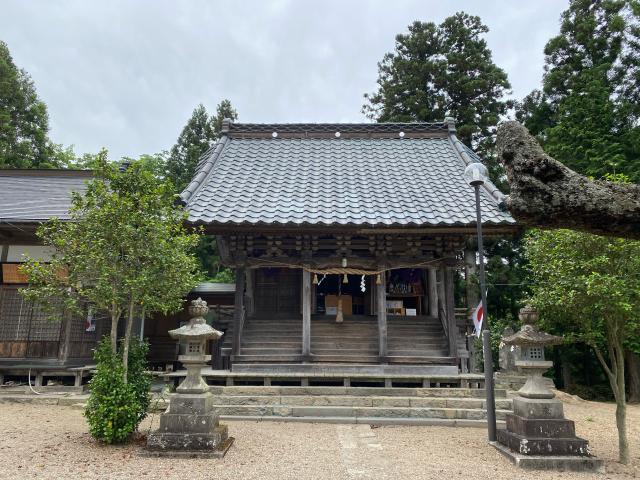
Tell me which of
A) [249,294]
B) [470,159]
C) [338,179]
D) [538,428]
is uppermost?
[470,159]

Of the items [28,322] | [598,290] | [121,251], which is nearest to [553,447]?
[598,290]

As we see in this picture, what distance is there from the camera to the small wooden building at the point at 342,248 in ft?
31.2

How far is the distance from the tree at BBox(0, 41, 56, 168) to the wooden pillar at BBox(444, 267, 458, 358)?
20.0 meters

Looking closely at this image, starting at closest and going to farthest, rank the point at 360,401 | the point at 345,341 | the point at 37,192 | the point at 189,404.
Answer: the point at 189,404, the point at 360,401, the point at 345,341, the point at 37,192

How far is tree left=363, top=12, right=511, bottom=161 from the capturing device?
1898cm

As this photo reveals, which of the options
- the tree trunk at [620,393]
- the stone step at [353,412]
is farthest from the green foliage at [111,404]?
the tree trunk at [620,393]

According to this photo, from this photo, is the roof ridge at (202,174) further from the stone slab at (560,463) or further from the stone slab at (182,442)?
the stone slab at (560,463)

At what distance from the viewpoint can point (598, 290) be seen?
18.7 ft

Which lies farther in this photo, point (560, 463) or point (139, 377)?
point (139, 377)

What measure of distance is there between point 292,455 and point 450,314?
562cm

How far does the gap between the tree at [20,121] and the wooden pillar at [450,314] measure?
2003cm

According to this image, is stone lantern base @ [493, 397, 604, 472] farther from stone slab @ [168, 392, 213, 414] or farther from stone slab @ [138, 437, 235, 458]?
stone slab @ [168, 392, 213, 414]

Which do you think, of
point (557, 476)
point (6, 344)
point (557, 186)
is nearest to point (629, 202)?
point (557, 186)

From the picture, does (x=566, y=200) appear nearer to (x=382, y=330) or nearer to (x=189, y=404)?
(x=189, y=404)
